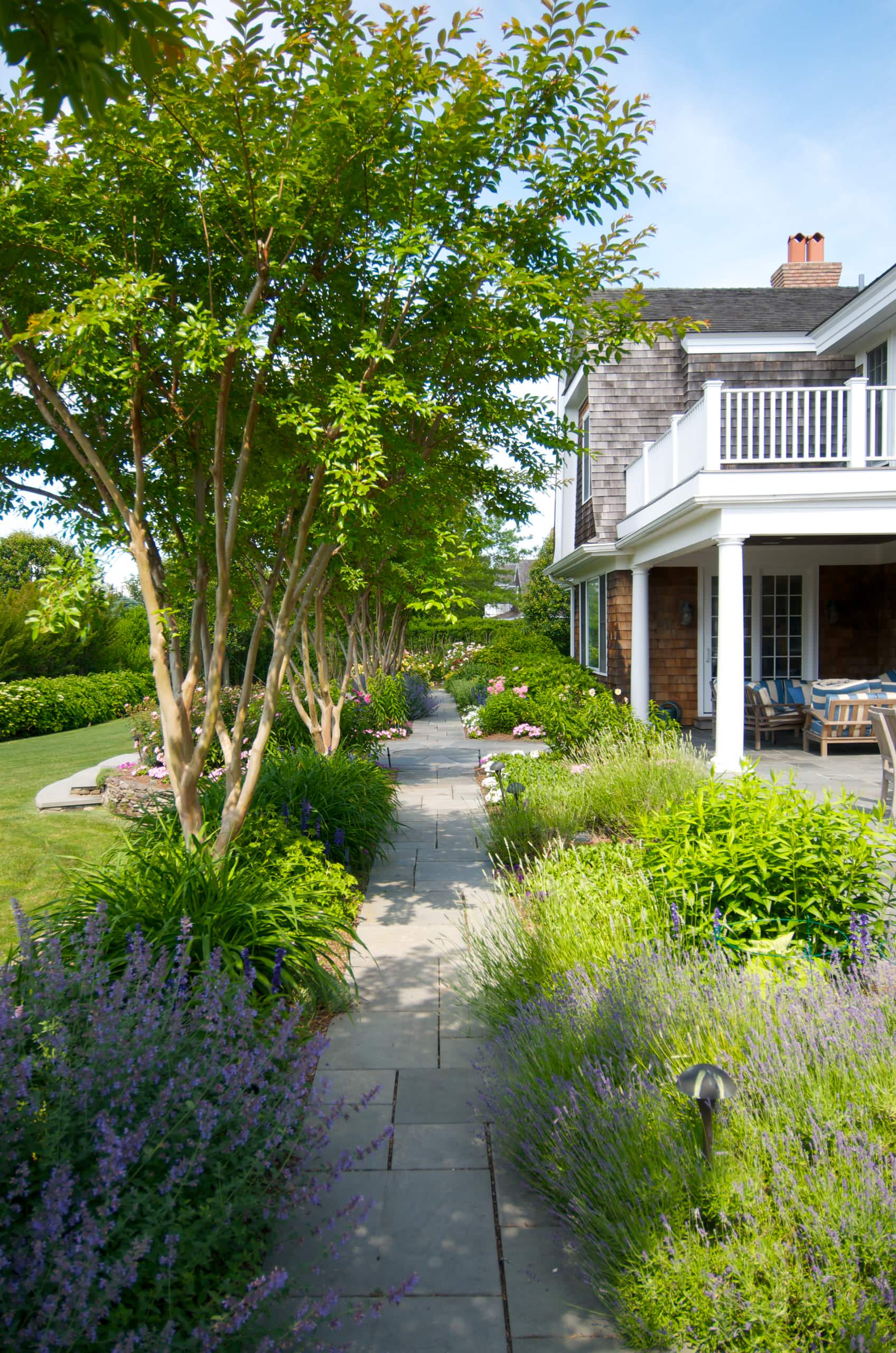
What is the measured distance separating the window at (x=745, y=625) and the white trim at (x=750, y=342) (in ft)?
10.8

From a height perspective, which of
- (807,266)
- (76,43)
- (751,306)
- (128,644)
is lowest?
(128,644)

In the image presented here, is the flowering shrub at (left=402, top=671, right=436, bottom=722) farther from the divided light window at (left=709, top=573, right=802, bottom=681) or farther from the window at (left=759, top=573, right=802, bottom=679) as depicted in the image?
the window at (left=759, top=573, right=802, bottom=679)

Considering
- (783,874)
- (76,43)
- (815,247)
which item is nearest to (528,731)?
(783,874)

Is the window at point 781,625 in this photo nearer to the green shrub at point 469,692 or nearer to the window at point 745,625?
the window at point 745,625

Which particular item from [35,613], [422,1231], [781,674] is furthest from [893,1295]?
[781,674]

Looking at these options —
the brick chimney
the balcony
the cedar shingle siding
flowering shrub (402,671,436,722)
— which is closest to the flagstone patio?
the balcony

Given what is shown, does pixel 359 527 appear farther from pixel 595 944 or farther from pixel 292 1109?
pixel 292 1109

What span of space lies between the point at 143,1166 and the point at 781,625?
495 inches

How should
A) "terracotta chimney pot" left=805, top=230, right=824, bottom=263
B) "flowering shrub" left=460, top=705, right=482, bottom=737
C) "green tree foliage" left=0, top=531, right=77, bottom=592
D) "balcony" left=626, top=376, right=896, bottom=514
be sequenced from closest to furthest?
"balcony" left=626, top=376, right=896, bottom=514
"flowering shrub" left=460, top=705, right=482, bottom=737
"terracotta chimney pot" left=805, top=230, right=824, bottom=263
"green tree foliage" left=0, top=531, right=77, bottom=592

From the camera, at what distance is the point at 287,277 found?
13.9 ft

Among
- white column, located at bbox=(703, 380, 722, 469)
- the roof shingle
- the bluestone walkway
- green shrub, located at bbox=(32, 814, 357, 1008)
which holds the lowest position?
the bluestone walkway

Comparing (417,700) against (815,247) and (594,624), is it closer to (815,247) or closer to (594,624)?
(594,624)

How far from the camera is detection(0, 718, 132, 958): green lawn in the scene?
19.6 feet

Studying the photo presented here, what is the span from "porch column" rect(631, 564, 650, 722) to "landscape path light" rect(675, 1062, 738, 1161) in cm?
1016
